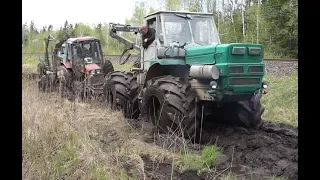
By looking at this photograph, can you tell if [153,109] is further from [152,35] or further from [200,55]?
[152,35]

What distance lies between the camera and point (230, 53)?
575 cm

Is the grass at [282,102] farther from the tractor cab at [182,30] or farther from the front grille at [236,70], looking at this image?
the front grille at [236,70]

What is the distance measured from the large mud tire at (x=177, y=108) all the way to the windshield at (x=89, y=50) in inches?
296

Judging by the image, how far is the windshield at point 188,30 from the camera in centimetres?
713

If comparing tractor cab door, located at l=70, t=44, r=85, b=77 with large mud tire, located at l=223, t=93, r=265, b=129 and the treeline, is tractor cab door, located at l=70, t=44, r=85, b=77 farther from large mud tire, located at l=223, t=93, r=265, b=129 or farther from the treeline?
large mud tire, located at l=223, t=93, r=265, b=129

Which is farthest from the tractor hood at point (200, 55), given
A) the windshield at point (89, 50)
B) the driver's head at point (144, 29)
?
the windshield at point (89, 50)

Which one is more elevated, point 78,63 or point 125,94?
point 78,63

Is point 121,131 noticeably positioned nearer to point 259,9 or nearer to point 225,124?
point 225,124

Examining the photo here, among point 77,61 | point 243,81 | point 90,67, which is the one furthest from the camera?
point 77,61

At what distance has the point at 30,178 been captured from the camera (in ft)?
12.2

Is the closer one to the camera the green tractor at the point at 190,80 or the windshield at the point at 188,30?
the green tractor at the point at 190,80

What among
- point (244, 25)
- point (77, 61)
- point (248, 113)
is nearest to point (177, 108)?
point (248, 113)

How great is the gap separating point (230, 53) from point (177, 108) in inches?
48.2

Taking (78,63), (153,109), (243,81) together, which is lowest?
(153,109)
